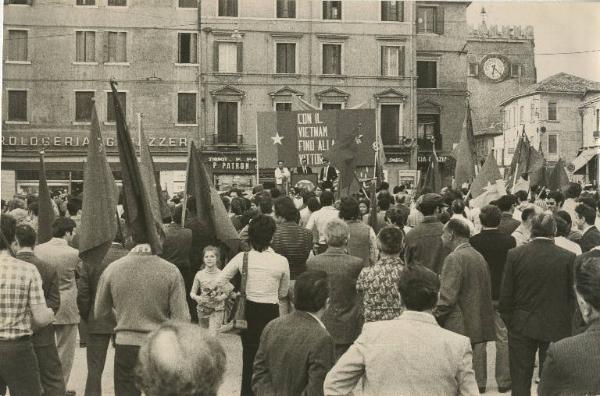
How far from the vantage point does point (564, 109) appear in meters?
29.6

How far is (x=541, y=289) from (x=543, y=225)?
20.4 inches

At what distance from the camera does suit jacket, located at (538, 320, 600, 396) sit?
11.5ft

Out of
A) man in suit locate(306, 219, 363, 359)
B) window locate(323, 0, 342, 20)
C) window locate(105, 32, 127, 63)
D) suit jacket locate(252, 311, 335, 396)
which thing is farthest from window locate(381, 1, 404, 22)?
suit jacket locate(252, 311, 335, 396)

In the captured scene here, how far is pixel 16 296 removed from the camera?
584 cm

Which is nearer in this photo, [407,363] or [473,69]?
[407,363]

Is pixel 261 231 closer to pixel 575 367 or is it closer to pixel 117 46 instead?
pixel 575 367

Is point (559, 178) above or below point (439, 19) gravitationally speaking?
below

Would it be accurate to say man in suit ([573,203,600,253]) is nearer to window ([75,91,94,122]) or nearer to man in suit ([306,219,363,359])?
man in suit ([306,219,363,359])

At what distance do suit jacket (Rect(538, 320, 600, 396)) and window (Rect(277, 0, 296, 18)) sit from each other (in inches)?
1390

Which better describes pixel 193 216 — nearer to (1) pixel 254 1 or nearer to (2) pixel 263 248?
(2) pixel 263 248

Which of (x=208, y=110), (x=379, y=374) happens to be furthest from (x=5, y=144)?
(x=379, y=374)

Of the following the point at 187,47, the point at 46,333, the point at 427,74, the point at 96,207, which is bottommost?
the point at 46,333

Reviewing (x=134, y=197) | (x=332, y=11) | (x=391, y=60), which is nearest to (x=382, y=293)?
(x=134, y=197)

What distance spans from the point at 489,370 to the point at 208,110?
97.8 ft
